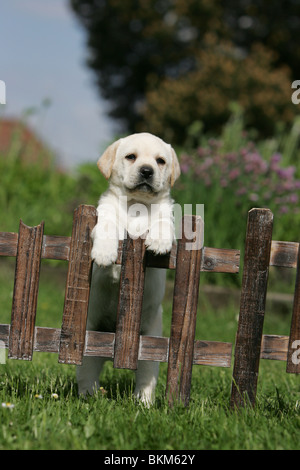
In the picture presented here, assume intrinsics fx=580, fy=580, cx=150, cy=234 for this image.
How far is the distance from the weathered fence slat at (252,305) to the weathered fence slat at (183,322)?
261mm

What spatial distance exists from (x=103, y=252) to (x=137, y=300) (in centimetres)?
33

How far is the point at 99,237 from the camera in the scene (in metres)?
3.03

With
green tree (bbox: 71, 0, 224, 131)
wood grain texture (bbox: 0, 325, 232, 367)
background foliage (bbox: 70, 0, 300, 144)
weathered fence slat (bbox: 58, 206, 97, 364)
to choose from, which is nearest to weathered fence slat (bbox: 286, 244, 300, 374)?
wood grain texture (bbox: 0, 325, 232, 367)

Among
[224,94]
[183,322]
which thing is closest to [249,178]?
[183,322]

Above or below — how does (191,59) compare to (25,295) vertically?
above

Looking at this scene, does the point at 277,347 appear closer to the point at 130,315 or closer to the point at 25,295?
the point at 130,315

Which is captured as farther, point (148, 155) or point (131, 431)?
point (148, 155)

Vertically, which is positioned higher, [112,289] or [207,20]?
[207,20]

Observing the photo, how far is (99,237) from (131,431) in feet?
3.24

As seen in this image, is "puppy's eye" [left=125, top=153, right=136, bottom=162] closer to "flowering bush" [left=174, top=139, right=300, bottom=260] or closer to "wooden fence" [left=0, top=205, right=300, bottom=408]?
"wooden fence" [left=0, top=205, right=300, bottom=408]

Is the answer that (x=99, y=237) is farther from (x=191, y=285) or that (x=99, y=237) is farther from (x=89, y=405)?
(x=89, y=405)

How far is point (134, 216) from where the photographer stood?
351cm
